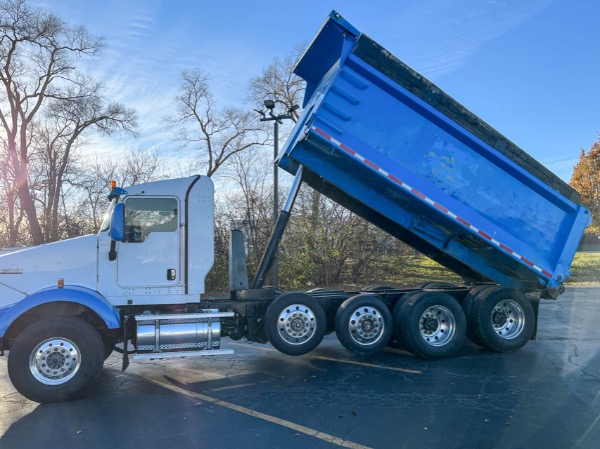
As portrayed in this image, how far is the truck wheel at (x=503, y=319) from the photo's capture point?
7.88 metres

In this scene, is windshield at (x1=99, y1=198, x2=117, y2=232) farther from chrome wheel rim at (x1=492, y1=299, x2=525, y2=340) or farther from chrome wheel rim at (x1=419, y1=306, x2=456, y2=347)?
chrome wheel rim at (x1=492, y1=299, x2=525, y2=340)

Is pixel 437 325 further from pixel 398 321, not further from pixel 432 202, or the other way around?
pixel 432 202

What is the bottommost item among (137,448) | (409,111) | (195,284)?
(137,448)

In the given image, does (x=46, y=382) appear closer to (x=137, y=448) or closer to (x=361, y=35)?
(x=137, y=448)

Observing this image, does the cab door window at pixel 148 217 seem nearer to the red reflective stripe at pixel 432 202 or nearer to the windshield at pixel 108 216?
the windshield at pixel 108 216

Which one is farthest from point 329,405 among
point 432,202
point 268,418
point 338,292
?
point 432,202

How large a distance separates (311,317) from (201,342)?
1638 mm

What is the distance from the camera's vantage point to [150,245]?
6547 millimetres

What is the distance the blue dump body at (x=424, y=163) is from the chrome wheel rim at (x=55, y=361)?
4.06 m

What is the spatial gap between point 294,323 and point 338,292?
1.26 metres

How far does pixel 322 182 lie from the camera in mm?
8414

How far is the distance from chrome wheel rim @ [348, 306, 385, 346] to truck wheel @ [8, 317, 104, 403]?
3.61m

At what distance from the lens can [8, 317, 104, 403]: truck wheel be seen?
18.4 feet

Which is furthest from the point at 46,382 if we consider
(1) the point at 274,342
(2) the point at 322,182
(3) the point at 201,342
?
(2) the point at 322,182
